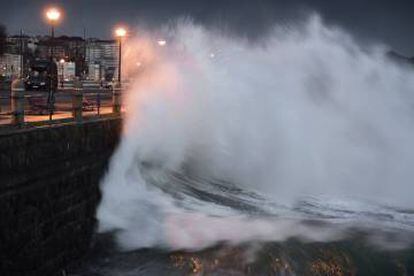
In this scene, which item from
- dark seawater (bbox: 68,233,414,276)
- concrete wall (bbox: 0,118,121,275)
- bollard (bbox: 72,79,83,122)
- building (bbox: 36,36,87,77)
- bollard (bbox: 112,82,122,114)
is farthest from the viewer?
building (bbox: 36,36,87,77)

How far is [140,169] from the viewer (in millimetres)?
19344

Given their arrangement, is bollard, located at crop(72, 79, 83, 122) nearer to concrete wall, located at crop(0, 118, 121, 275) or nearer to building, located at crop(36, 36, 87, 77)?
concrete wall, located at crop(0, 118, 121, 275)

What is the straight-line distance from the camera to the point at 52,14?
1900 centimetres

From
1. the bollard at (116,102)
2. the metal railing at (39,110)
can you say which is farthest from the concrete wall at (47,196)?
the bollard at (116,102)

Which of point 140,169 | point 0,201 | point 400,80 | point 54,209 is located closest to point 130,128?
point 140,169

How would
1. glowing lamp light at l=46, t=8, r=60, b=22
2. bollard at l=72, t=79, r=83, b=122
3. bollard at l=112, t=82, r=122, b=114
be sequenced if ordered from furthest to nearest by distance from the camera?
glowing lamp light at l=46, t=8, r=60, b=22 → bollard at l=112, t=82, r=122, b=114 → bollard at l=72, t=79, r=83, b=122

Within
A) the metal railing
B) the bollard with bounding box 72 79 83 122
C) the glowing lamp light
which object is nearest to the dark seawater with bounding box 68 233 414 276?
the bollard with bounding box 72 79 83 122

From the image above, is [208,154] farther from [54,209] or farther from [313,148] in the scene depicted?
[54,209]

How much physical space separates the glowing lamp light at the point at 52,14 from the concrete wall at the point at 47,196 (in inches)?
199

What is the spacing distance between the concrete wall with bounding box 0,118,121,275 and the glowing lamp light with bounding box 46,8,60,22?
5064mm

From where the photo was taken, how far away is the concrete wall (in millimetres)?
10789

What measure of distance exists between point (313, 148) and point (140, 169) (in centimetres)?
757

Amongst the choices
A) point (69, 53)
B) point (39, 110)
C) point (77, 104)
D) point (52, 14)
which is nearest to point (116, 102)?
point (39, 110)

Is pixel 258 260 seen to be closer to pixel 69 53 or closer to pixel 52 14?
pixel 52 14
